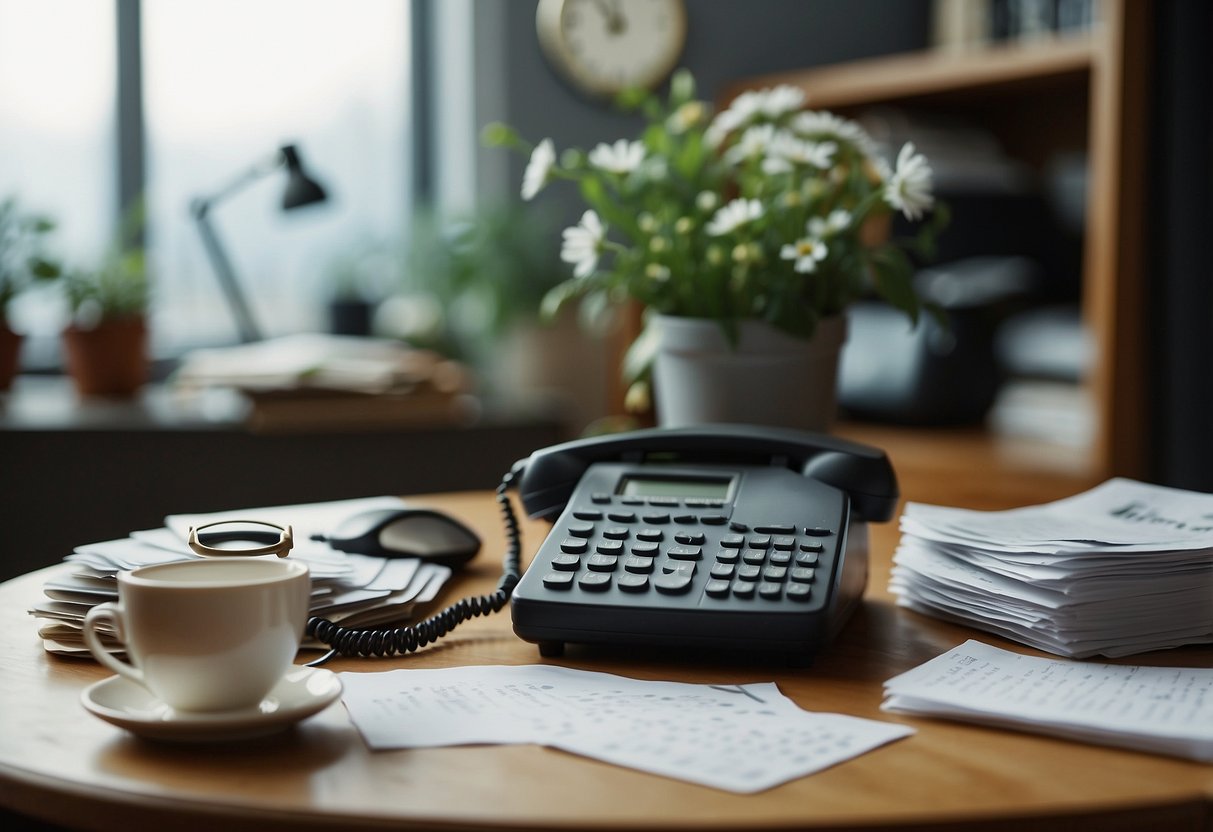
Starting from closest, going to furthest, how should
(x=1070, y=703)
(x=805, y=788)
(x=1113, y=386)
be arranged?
(x=805, y=788), (x=1070, y=703), (x=1113, y=386)

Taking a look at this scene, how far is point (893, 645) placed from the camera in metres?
0.79

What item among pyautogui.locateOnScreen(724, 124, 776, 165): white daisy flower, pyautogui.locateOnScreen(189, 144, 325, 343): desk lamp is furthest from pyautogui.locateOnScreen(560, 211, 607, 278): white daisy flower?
pyautogui.locateOnScreen(189, 144, 325, 343): desk lamp

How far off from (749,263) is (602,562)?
48 cm

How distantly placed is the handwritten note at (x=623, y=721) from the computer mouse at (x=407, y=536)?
232mm

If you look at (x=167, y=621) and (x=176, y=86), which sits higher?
(x=176, y=86)

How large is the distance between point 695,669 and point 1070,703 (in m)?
0.21

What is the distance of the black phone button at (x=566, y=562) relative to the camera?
777mm

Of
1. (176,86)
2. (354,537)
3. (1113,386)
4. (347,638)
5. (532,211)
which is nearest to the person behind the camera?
(347,638)

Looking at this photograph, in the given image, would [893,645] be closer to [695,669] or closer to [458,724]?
[695,669]

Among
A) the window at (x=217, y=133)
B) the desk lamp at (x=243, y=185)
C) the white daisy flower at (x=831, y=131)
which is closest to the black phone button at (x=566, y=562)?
the white daisy flower at (x=831, y=131)

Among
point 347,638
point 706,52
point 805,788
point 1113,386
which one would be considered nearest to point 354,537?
point 347,638

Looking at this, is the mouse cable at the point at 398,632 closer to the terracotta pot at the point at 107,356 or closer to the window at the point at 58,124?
the terracotta pot at the point at 107,356

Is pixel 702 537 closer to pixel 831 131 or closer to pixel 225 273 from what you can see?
pixel 831 131

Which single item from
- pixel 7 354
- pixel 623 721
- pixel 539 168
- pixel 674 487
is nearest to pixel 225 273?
pixel 7 354
